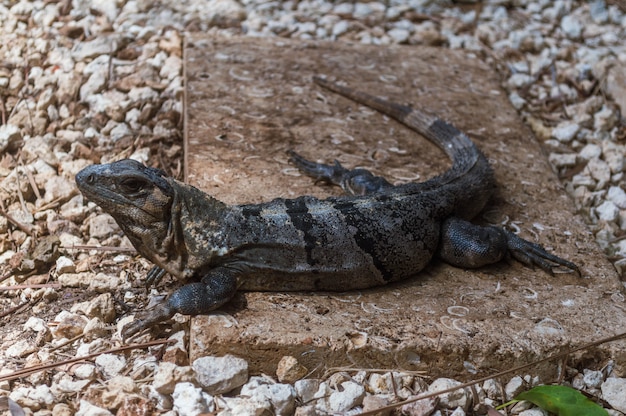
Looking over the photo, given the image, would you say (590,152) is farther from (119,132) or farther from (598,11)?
(119,132)

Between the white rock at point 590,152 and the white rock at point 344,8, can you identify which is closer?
the white rock at point 590,152

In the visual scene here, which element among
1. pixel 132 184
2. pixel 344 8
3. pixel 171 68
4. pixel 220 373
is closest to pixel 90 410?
pixel 220 373

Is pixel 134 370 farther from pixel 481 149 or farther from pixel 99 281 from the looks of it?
pixel 481 149

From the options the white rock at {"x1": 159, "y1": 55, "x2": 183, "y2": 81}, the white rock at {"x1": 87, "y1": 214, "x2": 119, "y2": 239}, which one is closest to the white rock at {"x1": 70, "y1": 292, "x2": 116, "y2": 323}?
the white rock at {"x1": 87, "y1": 214, "x2": 119, "y2": 239}

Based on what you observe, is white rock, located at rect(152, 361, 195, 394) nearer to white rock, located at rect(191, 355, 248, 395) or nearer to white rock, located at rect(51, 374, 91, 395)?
white rock, located at rect(191, 355, 248, 395)

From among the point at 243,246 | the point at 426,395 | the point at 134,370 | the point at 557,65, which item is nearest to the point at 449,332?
the point at 426,395

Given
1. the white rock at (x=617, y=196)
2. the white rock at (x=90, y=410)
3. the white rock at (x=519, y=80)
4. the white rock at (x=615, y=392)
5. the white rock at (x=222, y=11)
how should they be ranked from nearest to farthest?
the white rock at (x=90, y=410), the white rock at (x=615, y=392), the white rock at (x=617, y=196), the white rock at (x=519, y=80), the white rock at (x=222, y=11)

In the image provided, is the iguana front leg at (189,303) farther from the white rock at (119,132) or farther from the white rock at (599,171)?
the white rock at (599,171)

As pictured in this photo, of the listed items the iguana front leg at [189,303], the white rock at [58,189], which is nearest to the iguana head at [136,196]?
the iguana front leg at [189,303]
